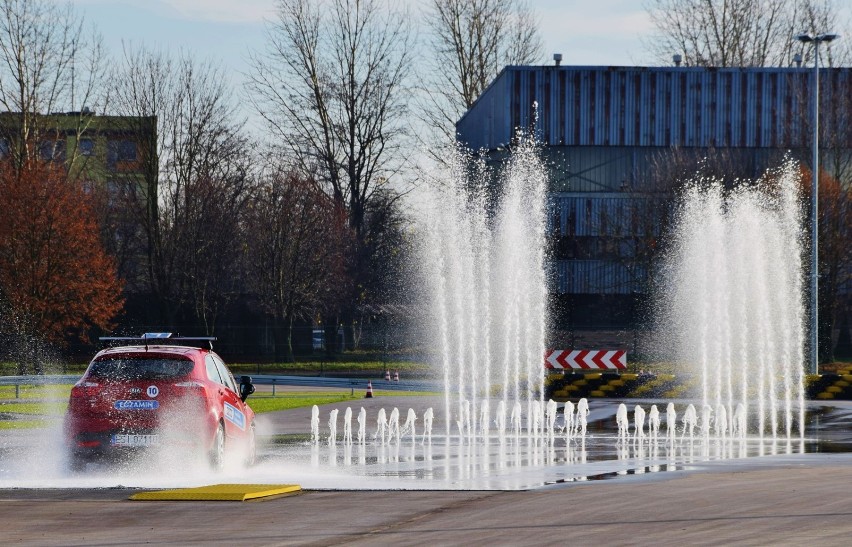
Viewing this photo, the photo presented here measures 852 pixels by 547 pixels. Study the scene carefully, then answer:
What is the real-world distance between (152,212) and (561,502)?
53.1 meters

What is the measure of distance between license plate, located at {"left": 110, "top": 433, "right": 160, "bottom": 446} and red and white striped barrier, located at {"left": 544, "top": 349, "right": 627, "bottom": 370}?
2158 cm

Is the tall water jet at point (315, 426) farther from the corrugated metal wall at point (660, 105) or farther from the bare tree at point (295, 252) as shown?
the bare tree at point (295, 252)

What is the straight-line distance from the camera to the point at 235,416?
Answer: 1731 cm

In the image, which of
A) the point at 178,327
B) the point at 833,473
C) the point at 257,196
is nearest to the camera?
the point at 833,473

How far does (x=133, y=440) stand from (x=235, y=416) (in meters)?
1.76

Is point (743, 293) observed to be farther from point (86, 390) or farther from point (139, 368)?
point (86, 390)

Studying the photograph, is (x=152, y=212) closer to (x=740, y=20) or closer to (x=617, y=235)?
(x=617, y=235)

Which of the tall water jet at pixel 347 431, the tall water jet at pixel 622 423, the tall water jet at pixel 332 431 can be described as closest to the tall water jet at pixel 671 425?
the tall water jet at pixel 622 423

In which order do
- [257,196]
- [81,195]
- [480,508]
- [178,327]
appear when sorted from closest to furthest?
[480,508] → [81,195] → [178,327] → [257,196]

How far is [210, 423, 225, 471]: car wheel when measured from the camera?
16.1m

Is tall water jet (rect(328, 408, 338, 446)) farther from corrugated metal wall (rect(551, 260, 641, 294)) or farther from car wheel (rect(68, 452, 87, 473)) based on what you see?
corrugated metal wall (rect(551, 260, 641, 294))

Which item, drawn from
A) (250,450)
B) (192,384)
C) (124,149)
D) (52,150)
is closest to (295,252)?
(124,149)

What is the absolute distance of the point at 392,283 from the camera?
69.1 m

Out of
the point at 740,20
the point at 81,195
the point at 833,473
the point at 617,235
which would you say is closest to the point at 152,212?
the point at 81,195
